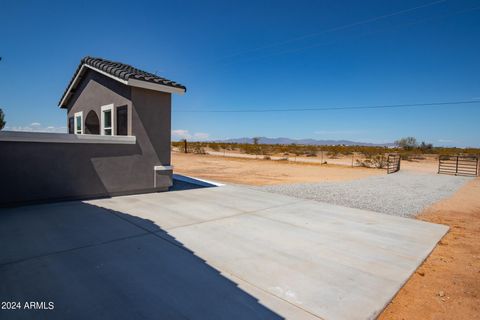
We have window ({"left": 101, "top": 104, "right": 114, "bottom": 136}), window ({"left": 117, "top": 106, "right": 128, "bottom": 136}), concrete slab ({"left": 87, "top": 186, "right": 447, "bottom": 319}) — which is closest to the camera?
concrete slab ({"left": 87, "top": 186, "right": 447, "bottom": 319})

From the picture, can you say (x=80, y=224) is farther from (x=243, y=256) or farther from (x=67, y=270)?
(x=243, y=256)

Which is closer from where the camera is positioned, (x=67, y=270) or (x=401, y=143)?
(x=67, y=270)

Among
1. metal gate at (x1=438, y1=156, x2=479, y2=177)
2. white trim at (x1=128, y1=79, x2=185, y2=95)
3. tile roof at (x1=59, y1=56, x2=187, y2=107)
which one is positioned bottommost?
metal gate at (x1=438, y1=156, x2=479, y2=177)

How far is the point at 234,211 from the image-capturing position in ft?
22.5

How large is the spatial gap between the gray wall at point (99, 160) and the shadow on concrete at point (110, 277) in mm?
1707

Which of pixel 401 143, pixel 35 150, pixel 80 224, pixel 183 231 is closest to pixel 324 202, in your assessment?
pixel 183 231

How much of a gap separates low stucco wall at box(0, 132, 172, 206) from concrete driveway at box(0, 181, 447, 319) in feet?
1.78

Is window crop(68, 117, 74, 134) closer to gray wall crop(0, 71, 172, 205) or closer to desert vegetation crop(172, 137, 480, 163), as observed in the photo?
gray wall crop(0, 71, 172, 205)

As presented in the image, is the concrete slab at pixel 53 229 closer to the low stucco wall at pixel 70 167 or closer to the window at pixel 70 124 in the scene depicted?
the low stucco wall at pixel 70 167

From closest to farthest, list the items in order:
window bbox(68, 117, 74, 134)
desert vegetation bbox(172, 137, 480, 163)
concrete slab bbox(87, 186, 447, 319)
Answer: concrete slab bbox(87, 186, 447, 319), window bbox(68, 117, 74, 134), desert vegetation bbox(172, 137, 480, 163)

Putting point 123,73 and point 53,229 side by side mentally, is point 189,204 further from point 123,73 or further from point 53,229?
point 123,73

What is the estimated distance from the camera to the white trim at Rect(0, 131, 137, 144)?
624cm

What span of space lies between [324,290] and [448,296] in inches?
65.8

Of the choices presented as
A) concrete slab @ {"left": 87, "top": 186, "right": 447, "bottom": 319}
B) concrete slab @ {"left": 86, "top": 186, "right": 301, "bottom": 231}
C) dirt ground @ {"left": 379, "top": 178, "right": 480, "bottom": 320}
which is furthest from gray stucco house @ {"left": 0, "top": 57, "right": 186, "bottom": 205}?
dirt ground @ {"left": 379, "top": 178, "right": 480, "bottom": 320}
